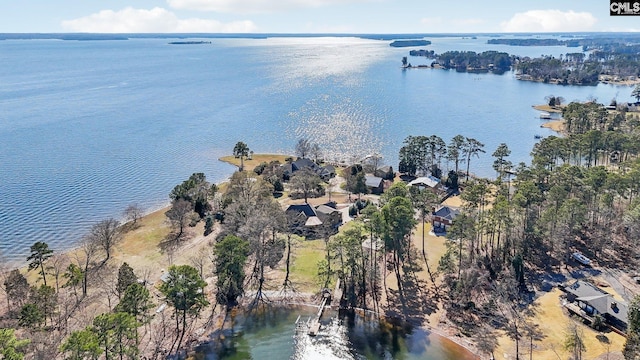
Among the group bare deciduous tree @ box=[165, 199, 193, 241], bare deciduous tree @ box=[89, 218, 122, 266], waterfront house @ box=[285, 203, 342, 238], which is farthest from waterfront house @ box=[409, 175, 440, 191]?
bare deciduous tree @ box=[89, 218, 122, 266]

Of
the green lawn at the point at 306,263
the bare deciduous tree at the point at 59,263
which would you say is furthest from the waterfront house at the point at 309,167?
the bare deciduous tree at the point at 59,263

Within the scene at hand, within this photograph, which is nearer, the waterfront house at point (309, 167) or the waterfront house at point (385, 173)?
the waterfront house at point (385, 173)

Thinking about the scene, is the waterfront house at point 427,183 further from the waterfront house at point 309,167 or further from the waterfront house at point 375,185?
the waterfront house at point 309,167

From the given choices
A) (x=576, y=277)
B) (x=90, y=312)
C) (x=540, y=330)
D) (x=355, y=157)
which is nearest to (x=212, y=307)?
(x=90, y=312)

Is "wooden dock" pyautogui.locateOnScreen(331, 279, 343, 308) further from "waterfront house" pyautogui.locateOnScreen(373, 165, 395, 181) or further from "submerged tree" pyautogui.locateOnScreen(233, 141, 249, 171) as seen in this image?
"submerged tree" pyautogui.locateOnScreen(233, 141, 249, 171)

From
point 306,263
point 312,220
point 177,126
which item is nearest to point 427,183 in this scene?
point 312,220

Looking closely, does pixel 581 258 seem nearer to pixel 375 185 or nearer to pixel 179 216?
pixel 375 185
